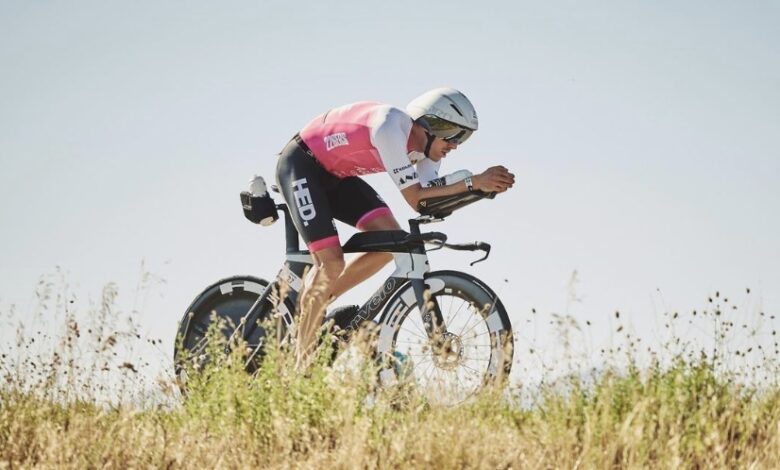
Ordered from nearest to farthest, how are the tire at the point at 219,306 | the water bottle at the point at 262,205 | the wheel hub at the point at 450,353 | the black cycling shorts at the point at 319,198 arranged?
the wheel hub at the point at 450,353 < the black cycling shorts at the point at 319,198 < the water bottle at the point at 262,205 < the tire at the point at 219,306

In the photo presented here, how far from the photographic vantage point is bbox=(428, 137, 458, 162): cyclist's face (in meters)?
7.37

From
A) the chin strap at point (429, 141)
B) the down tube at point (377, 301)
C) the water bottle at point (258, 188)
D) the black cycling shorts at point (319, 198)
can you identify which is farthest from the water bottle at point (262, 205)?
the chin strap at point (429, 141)

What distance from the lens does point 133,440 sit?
5.50 meters

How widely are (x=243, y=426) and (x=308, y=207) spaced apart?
249 centimetres

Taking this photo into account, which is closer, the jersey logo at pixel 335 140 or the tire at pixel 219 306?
the jersey logo at pixel 335 140

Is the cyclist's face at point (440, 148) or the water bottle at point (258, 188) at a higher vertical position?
the cyclist's face at point (440, 148)

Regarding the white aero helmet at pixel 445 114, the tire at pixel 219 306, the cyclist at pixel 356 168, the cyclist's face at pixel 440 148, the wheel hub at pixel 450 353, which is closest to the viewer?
the wheel hub at pixel 450 353

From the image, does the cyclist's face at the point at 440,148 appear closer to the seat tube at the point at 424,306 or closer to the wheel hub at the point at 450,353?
the seat tube at the point at 424,306

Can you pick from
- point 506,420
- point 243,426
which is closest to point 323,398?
point 243,426

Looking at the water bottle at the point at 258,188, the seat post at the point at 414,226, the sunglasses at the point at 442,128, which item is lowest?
the seat post at the point at 414,226

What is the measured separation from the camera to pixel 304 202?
7.49 meters

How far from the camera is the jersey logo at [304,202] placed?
24.5 ft

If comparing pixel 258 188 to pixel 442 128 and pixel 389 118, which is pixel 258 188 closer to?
pixel 389 118

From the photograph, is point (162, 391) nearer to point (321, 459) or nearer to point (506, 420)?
point (321, 459)
